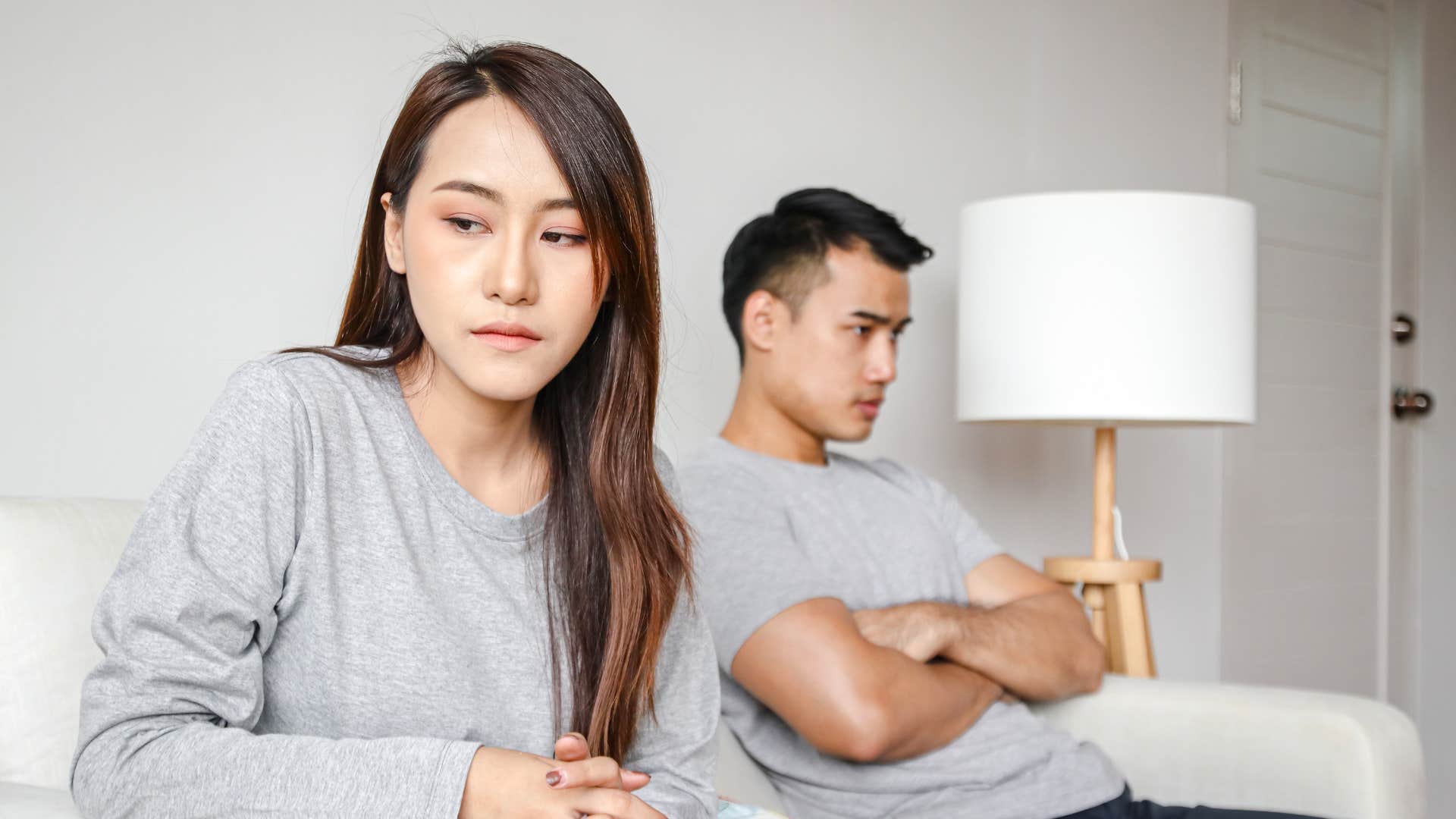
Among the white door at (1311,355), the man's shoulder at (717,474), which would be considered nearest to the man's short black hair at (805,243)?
the man's shoulder at (717,474)

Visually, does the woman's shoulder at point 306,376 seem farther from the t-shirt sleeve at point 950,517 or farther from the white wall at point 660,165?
the t-shirt sleeve at point 950,517

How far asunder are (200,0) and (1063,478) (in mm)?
2132

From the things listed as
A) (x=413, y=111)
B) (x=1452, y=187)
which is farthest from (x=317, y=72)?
(x=1452, y=187)

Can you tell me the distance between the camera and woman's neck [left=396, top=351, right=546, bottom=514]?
3.70 feet

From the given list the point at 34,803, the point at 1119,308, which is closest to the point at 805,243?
the point at 1119,308

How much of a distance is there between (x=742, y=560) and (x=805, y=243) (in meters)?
0.56

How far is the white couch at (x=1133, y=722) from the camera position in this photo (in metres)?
1.07

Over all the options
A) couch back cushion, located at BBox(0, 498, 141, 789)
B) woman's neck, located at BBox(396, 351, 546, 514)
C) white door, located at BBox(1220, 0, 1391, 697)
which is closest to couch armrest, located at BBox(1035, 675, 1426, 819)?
woman's neck, located at BBox(396, 351, 546, 514)

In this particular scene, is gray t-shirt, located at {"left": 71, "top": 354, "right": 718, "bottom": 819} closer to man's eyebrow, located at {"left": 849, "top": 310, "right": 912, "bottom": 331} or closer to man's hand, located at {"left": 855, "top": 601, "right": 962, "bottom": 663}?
man's hand, located at {"left": 855, "top": 601, "right": 962, "bottom": 663}

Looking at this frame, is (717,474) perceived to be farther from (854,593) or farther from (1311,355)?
(1311,355)

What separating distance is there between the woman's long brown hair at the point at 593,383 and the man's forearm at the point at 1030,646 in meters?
0.66

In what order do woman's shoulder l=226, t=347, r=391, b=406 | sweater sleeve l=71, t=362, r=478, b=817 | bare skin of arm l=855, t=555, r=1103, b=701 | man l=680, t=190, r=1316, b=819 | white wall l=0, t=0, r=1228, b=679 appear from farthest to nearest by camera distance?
1. bare skin of arm l=855, t=555, r=1103, b=701
2. man l=680, t=190, r=1316, b=819
3. white wall l=0, t=0, r=1228, b=679
4. woman's shoulder l=226, t=347, r=391, b=406
5. sweater sleeve l=71, t=362, r=478, b=817

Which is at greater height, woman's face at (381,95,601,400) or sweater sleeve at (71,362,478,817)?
woman's face at (381,95,601,400)

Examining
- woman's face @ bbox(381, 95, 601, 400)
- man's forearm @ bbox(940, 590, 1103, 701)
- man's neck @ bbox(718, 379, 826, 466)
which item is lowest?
man's forearm @ bbox(940, 590, 1103, 701)
